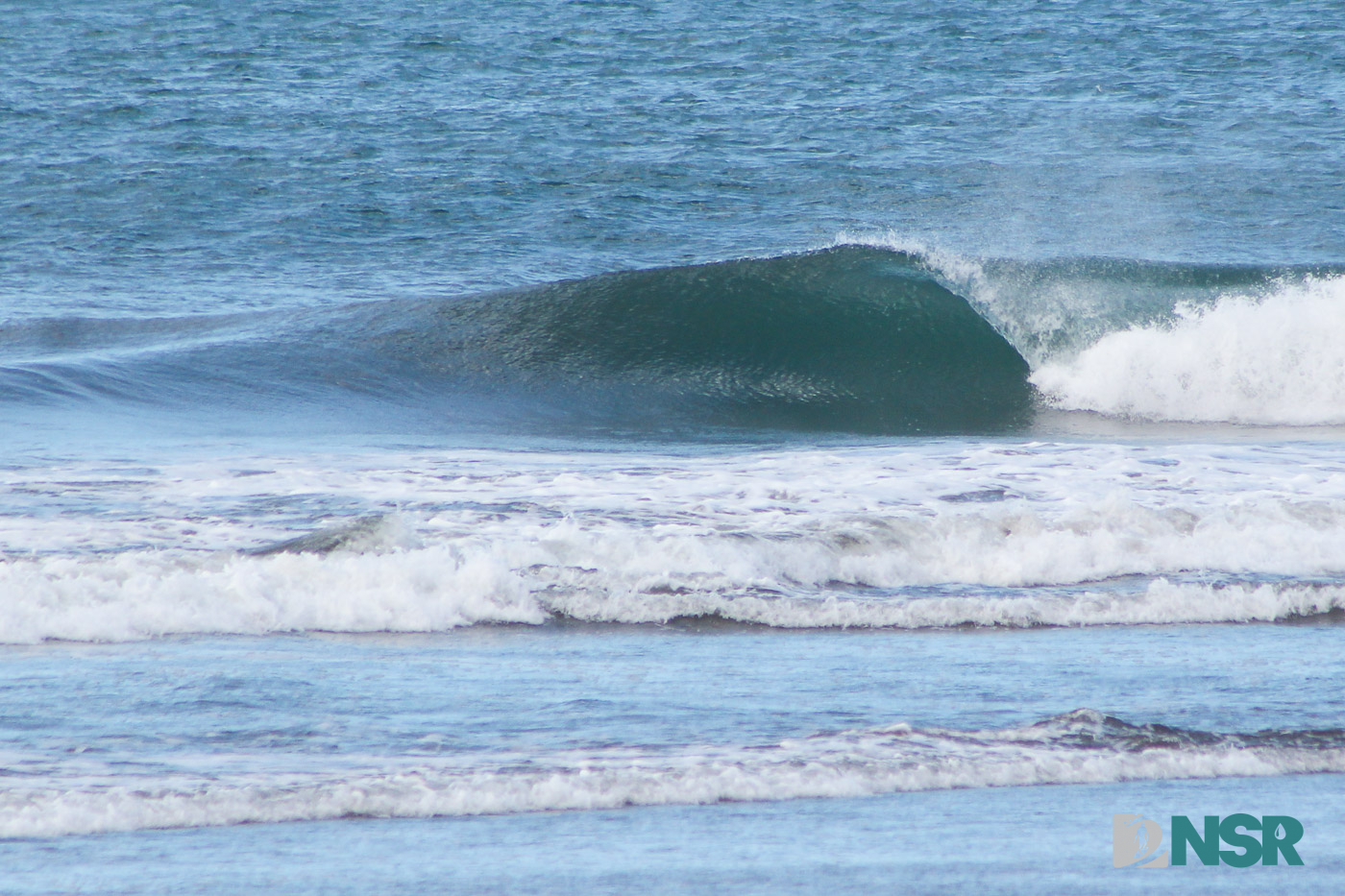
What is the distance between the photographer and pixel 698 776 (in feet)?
9.19

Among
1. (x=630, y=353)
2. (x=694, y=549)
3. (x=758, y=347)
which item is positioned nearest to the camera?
(x=694, y=549)

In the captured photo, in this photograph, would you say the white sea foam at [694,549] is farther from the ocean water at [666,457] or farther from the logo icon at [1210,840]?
the logo icon at [1210,840]

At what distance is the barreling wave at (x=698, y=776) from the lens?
2.63 meters

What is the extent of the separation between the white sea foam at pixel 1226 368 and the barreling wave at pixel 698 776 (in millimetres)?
6954

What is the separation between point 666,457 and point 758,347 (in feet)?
12.4

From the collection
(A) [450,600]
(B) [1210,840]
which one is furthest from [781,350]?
(B) [1210,840]

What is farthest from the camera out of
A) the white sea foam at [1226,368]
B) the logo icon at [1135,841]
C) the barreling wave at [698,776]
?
the white sea foam at [1226,368]

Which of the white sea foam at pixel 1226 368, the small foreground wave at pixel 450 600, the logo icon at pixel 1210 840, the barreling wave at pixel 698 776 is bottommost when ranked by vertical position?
the logo icon at pixel 1210 840

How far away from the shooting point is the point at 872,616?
4227 millimetres

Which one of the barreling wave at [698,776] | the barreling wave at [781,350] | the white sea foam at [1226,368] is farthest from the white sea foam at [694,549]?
the white sea foam at [1226,368]

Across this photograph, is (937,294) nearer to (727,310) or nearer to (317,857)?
(727,310)

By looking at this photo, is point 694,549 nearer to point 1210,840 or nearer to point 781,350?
point 1210,840

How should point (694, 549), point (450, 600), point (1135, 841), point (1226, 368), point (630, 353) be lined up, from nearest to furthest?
point (1135, 841)
point (450, 600)
point (694, 549)
point (1226, 368)
point (630, 353)

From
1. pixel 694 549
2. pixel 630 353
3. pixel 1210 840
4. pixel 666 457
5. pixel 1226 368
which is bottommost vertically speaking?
pixel 1210 840
